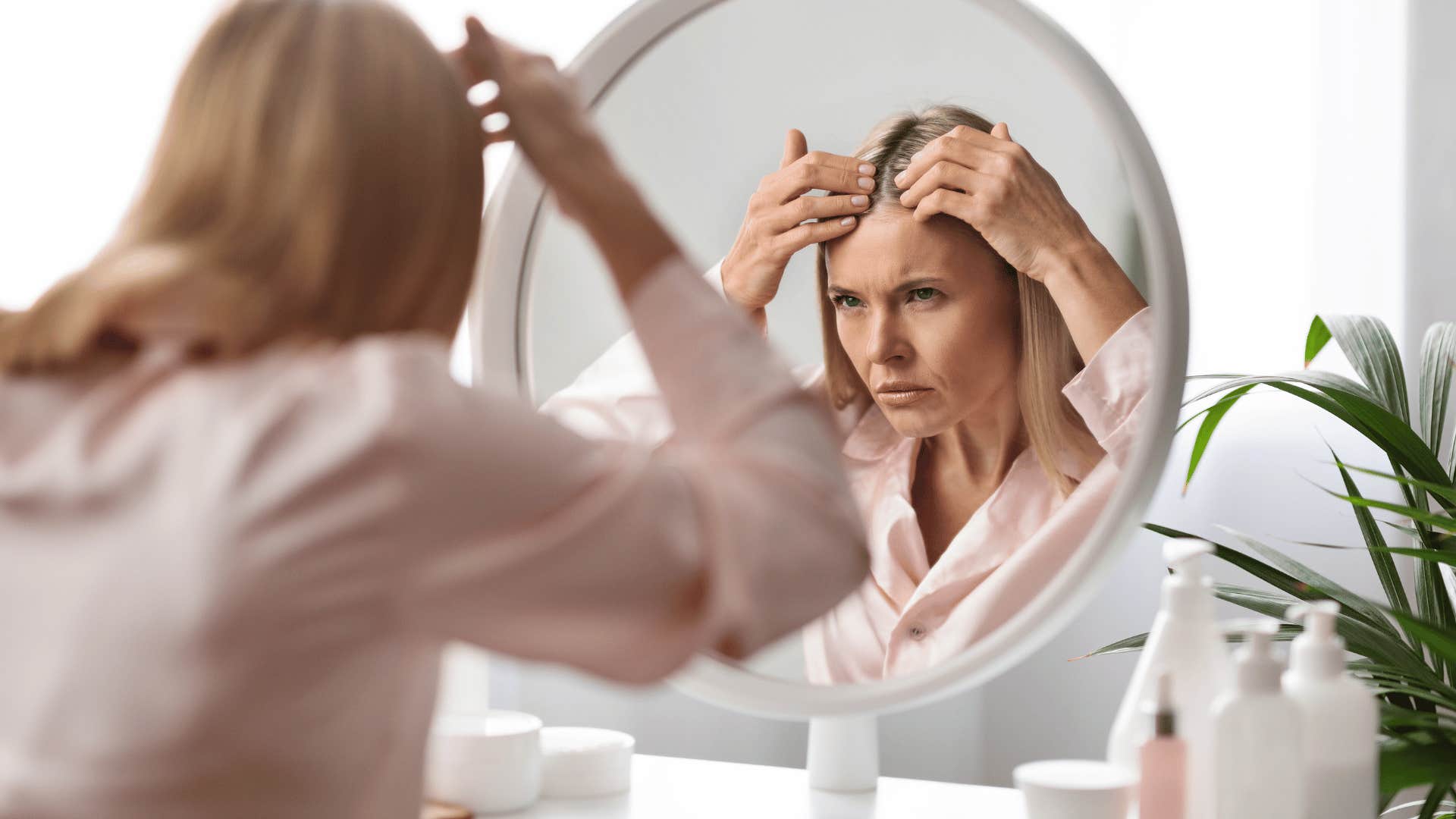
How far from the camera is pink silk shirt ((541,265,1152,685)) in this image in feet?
2.70

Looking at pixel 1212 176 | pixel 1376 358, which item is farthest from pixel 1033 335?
pixel 1212 176

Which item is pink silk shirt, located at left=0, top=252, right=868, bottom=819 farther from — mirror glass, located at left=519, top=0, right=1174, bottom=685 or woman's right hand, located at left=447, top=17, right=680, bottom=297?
mirror glass, located at left=519, top=0, right=1174, bottom=685

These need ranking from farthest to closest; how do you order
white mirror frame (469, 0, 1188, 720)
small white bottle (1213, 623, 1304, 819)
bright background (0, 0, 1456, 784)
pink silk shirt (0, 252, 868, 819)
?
1. bright background (0, 0, 1456, 784)
2. white mirror frame (469, 0, 1188, 720)
3. small white bottle (1213, 623, 1304, 819)
4. pink silk shirt (0, 252, 868, 819)

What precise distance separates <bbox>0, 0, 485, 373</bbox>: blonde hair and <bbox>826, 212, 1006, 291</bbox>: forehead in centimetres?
41

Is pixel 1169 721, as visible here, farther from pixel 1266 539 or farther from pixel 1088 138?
pixel 1266 539

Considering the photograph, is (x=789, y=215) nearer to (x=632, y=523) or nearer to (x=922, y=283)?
(x=922, y=283)

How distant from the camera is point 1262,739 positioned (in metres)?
0.69

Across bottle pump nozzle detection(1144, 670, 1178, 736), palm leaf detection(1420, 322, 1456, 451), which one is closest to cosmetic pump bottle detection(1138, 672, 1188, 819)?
bottle pump nozzle detection(1144, 670, 1178, 736)

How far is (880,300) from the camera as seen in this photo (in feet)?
2.80

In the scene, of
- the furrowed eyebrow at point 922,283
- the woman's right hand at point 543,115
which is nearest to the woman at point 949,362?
the furrowed eyebrow at point 922,283

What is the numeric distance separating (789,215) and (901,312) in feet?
0.37

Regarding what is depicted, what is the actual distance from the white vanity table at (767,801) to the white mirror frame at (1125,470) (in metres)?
0.12

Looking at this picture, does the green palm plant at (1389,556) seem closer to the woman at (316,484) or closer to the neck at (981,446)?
the neck at (981,446)

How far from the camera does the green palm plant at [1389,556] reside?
0.81 m
